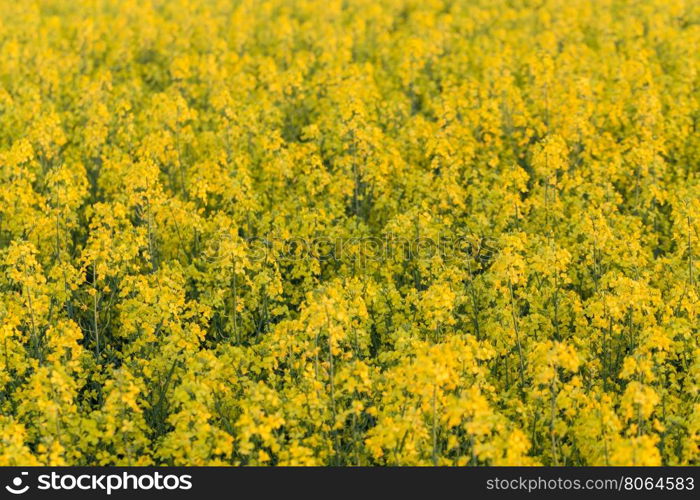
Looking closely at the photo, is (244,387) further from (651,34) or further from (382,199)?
(651,34)

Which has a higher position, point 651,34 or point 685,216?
point 651,34

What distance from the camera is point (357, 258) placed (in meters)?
16.1

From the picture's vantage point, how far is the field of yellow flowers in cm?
1177

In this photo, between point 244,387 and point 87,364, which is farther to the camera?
point 87,364

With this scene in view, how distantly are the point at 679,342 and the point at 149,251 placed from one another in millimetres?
9367

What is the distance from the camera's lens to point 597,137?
19375mm

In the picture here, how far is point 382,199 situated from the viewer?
1744cm

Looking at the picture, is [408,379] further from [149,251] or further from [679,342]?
[149,251]

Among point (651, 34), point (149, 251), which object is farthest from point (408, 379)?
point (651, 34)

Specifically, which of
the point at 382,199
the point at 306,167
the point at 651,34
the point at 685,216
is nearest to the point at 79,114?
the point at 306,167

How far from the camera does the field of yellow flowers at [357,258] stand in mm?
11766

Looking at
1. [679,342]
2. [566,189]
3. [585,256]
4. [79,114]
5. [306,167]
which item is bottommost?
[679,342]
